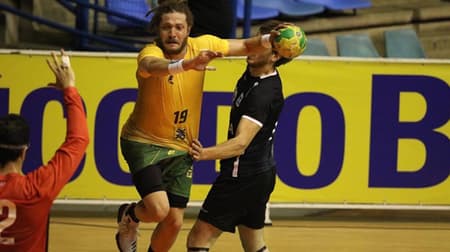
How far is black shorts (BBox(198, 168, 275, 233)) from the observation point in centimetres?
605

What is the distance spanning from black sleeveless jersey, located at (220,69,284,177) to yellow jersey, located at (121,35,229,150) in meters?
0.37

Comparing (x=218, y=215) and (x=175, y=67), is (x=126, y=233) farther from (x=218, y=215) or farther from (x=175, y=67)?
(x=175, y=67)

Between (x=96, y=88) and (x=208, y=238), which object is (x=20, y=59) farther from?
(x=208, y=238)

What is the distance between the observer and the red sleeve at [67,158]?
13.6 ft

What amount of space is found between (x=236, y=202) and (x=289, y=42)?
3.26 ft

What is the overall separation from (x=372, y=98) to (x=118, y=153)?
2232mm

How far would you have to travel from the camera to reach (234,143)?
5867 millimetres

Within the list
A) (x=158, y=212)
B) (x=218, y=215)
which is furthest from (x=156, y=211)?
(x=218, y=215)

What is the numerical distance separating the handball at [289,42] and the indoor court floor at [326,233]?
7.71 ft

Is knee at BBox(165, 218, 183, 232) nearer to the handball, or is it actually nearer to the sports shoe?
the sports shoe

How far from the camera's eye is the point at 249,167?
6109mm

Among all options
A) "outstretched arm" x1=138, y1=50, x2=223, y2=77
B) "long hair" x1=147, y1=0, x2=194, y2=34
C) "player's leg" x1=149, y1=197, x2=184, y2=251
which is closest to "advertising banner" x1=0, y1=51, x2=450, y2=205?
"player's leg" x1=149, y1=197, x2=184, y2=251

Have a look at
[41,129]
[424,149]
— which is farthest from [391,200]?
[41,129]

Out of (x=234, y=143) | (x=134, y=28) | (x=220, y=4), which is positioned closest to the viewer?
(x=234, y=143)
